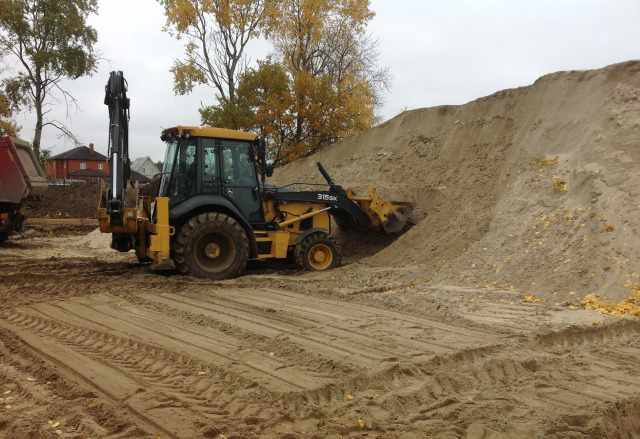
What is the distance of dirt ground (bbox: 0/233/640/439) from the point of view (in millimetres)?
4227

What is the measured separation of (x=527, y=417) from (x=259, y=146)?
7808 millimetres

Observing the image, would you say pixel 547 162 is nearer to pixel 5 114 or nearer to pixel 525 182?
pixel 525 182

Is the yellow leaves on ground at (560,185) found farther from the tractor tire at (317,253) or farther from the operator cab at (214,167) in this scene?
the operator cab at (214,167)

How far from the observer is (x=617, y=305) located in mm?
7871

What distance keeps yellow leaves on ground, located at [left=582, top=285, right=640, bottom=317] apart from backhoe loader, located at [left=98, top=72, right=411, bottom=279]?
16.7ft

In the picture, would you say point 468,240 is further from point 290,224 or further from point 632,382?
point 632,382

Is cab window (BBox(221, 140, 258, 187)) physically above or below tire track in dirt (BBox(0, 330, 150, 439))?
above

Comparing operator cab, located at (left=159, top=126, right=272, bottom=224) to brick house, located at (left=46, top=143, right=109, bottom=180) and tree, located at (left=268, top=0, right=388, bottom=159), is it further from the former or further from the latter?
brick house, located at (left=46, top=143, right=109, bottom=180)

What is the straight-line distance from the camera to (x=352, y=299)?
887 cm

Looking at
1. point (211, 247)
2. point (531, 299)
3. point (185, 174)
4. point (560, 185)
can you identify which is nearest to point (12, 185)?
point (185, 174)

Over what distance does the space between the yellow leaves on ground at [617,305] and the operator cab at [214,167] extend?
19.2ft

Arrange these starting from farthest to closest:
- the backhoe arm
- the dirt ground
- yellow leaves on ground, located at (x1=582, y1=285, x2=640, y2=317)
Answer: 1. the backhoe arm
2. yellow leaves on ground, located at (x1=582, y1=285, x2=640, y2=317)
3. the dirt ground

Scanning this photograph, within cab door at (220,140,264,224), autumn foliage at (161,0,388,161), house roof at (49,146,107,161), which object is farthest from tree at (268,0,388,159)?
house roof at (49,146,107,161)

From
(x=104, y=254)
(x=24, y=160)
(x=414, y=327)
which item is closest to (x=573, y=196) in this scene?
(x=414, y=327)
